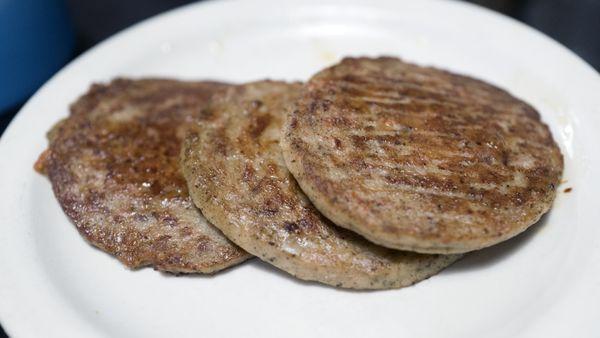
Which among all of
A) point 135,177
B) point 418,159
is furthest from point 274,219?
point 135,177

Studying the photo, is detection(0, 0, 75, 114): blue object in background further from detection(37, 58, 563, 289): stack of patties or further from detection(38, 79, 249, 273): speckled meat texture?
detection(37, 58, 563, 289): stack of patties

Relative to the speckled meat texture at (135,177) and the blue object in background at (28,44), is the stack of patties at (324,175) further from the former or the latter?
the blue object in background at (28,44)

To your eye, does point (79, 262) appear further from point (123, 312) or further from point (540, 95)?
point (540, 95)

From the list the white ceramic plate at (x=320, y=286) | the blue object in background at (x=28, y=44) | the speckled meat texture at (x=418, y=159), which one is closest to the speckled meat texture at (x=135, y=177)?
the white ceramic plate at (x=320, y=286)

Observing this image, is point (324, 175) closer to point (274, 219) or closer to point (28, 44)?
point (274, 219)

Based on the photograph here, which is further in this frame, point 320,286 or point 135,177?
point 135,177

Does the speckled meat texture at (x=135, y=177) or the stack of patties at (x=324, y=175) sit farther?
the speckled meat texture at (x=135, y=177)
